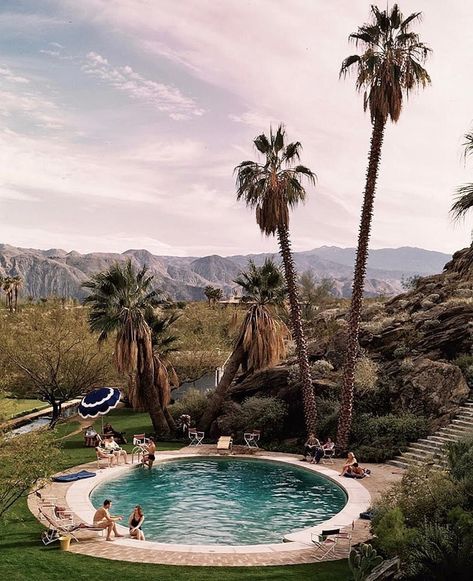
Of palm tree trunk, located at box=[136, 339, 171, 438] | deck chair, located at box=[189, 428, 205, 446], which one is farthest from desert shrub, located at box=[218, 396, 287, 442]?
palm tree trunk, located at box=[136, 339, 171, 438]

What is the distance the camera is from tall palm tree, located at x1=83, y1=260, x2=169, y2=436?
28844 mm

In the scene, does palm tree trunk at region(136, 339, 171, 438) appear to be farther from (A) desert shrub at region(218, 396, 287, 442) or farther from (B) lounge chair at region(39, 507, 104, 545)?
(B) lounge chair at region(39, 507, 104, 545)

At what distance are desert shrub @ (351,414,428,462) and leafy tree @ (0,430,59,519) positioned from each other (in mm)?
16022

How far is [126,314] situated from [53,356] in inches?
285

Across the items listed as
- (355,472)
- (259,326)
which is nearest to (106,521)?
(355,472)

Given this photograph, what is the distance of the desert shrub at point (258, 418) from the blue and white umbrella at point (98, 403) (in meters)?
6.84

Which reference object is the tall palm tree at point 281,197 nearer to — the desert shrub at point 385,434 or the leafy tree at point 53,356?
the desert shrub at point 385,434

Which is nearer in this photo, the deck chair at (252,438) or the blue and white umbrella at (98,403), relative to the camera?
the blue and white umbrella at (98,403)

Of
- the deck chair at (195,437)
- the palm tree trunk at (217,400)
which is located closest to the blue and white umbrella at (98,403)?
the deck chair at (195,437)

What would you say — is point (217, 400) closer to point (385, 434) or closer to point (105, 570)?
point (385, 434)

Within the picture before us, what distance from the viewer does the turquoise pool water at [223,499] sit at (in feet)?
58.6

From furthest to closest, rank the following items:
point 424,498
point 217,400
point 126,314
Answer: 1. point 217,400
2. point 126,314
3. point 424,498

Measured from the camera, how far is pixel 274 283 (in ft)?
102

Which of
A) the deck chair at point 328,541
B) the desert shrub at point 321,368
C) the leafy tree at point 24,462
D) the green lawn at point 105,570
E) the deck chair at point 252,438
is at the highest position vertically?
the desert shrub at point 321,368
